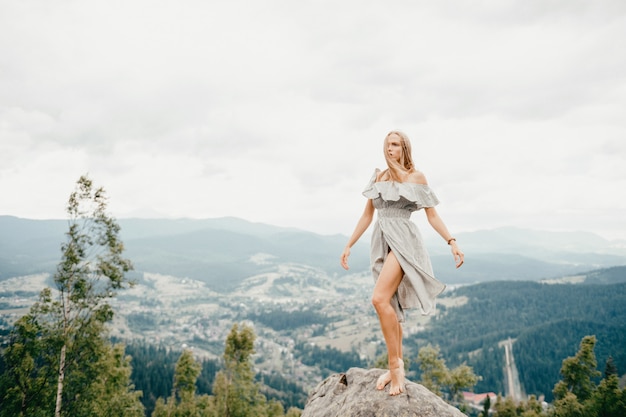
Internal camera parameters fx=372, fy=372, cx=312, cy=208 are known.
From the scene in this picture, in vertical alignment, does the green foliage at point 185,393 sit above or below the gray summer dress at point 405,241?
below

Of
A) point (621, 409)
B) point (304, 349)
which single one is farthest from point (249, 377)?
point (304, 349)

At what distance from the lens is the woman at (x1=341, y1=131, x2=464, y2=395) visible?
262 inches

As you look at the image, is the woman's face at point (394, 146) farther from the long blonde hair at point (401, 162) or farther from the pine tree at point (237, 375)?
the pine tree at point (237, 375)

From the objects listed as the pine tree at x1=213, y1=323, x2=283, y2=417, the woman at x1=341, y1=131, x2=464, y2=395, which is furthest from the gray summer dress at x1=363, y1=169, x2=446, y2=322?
the pine tree at x1=213, y1=323, x2=283, y2=417

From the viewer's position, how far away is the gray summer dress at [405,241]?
6660 millimetres

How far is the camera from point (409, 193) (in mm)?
6777

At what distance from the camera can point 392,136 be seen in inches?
282

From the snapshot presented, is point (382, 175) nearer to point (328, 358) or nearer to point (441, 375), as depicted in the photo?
point (441, 375)

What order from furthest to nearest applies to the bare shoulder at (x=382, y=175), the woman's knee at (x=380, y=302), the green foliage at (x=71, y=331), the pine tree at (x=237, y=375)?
A: the pine tree at (x=237, y=375)
the green foliage at (x=71, y=331)
the bare shoulder at (x=382, y=175)
the woman's knee at (x=380, y=302)

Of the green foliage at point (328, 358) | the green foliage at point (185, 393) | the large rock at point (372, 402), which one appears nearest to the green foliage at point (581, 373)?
the green foliage at point (185, 393)

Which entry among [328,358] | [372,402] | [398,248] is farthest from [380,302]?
[328,358]

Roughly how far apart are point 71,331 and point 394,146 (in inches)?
712

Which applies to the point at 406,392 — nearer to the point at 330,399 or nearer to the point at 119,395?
the point at 330,399

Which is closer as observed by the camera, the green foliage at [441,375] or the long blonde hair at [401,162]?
the long blonde hair at [401,162]
